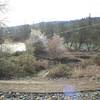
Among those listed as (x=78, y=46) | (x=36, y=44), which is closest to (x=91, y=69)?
(x=36, y=44)

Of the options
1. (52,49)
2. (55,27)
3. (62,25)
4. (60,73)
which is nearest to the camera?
(60,73)

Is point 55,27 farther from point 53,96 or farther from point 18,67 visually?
point 53,96

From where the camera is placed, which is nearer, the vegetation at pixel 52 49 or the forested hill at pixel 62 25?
the vegetation at pixel 52 49

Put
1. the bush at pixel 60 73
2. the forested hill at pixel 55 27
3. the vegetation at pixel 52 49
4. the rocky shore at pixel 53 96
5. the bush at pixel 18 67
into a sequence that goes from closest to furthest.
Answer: the rocky shore at pixel 53 96 < the bush at pixel 60 73 < the bush at pixel 18 67 < the vegetation at pixel 52 49 < the forested hill at pixel 55 27

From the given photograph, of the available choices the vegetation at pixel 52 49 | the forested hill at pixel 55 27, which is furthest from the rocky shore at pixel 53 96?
the forested hill at pixel 55 27

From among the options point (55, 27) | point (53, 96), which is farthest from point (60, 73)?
point (55, 27)


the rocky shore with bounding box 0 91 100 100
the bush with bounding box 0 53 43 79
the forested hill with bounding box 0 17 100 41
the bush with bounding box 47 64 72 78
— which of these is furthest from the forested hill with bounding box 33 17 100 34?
the rocky shore with bounding box 0 91 100 100

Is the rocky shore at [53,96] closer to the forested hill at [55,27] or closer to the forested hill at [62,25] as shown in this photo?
the forested hill at [55,27]

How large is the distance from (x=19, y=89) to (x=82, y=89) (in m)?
3.09

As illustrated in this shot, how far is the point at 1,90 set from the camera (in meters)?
13.3

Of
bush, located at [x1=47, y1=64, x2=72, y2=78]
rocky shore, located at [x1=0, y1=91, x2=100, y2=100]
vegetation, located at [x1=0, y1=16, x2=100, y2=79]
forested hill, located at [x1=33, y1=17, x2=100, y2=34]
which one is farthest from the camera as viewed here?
forested hill, located at [x1=33, y1=17, x2=100, y2=34]

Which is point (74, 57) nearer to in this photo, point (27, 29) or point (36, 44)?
point (36, 44)

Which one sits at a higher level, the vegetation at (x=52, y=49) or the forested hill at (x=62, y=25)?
the forested hill at (x=62, y=25)

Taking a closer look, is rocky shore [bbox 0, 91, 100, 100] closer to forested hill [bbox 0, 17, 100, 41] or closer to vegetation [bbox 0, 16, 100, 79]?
vegetation [bbox 0, 16, 100, 79]
